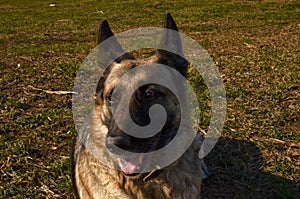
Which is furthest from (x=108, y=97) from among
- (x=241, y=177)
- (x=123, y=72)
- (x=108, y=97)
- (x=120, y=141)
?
(x=241, y=177)

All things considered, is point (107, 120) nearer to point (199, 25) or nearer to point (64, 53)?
point (64, 53)

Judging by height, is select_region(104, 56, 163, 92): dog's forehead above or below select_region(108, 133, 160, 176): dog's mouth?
above

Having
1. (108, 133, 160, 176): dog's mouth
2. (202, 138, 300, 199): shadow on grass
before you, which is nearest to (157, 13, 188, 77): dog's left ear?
(108, 133, 160, 176): dog's mouth

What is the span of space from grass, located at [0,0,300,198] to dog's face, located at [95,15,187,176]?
1277mm

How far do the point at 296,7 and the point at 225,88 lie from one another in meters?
11.1

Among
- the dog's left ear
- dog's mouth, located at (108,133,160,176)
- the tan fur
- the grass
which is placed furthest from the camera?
the grass

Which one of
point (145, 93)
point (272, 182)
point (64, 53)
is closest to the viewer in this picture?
point (145, 93)

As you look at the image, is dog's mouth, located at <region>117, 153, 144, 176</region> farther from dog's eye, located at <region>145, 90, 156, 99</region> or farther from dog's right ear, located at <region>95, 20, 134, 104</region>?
dog's right ear, located at <region>95, 20, 134, 104</region>

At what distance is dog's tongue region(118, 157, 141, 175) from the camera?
10.3ft

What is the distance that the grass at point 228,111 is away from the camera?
4.35 m

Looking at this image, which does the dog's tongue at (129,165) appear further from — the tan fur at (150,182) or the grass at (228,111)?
the grass at (228,111)

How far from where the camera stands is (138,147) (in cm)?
310

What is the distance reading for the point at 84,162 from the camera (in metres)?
3.71

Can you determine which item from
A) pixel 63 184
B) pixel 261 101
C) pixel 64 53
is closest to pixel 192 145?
pixel 63 184
